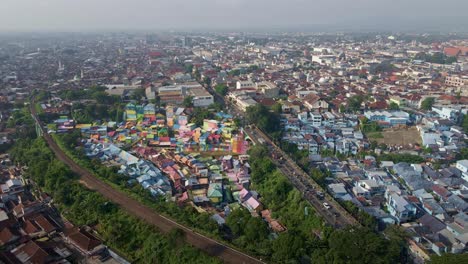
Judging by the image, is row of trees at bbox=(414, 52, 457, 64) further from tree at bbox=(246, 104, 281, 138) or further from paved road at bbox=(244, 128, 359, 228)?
paved road at bbox=(244, 128, 359, 228)

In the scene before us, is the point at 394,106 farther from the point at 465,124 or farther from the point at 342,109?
the point at 465,124

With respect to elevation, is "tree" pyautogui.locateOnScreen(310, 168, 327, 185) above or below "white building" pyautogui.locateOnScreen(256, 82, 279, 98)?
below

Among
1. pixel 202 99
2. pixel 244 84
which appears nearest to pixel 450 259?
pixel 202 99

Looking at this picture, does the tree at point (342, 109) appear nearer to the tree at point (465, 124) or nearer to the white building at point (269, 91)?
the white building at point (269, 91)

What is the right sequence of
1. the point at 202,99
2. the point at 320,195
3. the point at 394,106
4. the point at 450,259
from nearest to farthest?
the point at 450,259
the point at 320,195
the point at 394,106
the point at 202,99

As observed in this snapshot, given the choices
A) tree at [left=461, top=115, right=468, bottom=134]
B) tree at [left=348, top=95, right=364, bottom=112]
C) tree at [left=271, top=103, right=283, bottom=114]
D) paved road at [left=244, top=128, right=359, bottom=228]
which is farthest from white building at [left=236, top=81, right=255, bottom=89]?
tree at [left=461, top=115, right=468, bottom=134]
